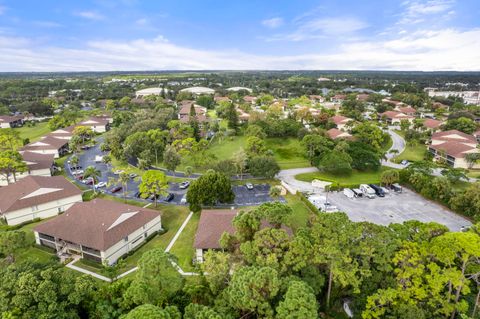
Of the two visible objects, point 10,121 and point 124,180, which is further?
point 10,121

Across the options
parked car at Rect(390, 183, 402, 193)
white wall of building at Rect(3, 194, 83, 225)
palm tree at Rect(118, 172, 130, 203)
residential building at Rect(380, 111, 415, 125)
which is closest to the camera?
white wall of building at Rect(3, 194, 83, 225)

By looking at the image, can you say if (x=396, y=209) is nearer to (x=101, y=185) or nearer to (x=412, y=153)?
(x=412, y=153)

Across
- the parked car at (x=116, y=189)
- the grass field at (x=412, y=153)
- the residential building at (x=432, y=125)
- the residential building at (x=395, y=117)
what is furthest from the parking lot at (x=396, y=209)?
the residential building at (x=395, y=117)

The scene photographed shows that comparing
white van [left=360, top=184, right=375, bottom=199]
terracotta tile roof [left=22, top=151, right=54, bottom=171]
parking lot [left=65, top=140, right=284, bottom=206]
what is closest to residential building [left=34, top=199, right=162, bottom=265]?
parking lot [left=65, top=140, right=284, bottom=206]

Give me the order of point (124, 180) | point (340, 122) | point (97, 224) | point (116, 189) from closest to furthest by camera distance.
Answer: point (97, 224) < point (124, 180) < point (116, 189) < point (340, 122)

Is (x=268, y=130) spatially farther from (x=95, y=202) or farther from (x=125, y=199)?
(x=95, y=202)

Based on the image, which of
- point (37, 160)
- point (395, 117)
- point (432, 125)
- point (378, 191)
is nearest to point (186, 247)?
point (378, 191)

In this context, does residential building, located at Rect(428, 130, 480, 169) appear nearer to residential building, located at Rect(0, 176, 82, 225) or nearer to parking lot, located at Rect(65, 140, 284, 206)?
parking lot, located at Rect(65, 140, 284, 206)

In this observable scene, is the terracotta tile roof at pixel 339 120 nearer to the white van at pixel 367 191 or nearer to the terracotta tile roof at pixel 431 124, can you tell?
the terracotta tile roof at pixel 431 124
